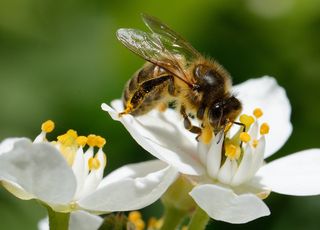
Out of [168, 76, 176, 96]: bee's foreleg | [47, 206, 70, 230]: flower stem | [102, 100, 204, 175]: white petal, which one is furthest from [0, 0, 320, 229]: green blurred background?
[47, 206, 70, 230]: flower stem

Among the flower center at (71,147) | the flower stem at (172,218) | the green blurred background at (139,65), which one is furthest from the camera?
the green blurred background at (139,65)

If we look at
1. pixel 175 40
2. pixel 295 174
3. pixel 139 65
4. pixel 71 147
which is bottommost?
pixel 139 65

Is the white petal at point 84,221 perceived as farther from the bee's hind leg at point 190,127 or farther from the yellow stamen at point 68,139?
the bee's hind leg at point 190,127

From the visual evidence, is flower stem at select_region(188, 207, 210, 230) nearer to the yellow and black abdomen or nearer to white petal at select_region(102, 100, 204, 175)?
white petal at select_region(102, 100, 204, 175)

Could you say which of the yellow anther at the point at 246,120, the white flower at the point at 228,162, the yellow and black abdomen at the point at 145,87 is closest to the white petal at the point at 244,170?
the white flower at the point at 228,162

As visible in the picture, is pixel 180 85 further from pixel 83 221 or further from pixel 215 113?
pixel 83 221

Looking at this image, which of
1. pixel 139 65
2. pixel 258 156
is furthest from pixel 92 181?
pixel 139 65

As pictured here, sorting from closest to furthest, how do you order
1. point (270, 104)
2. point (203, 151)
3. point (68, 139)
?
point (68, 139) → point (203, 151) → point (270, 104)
